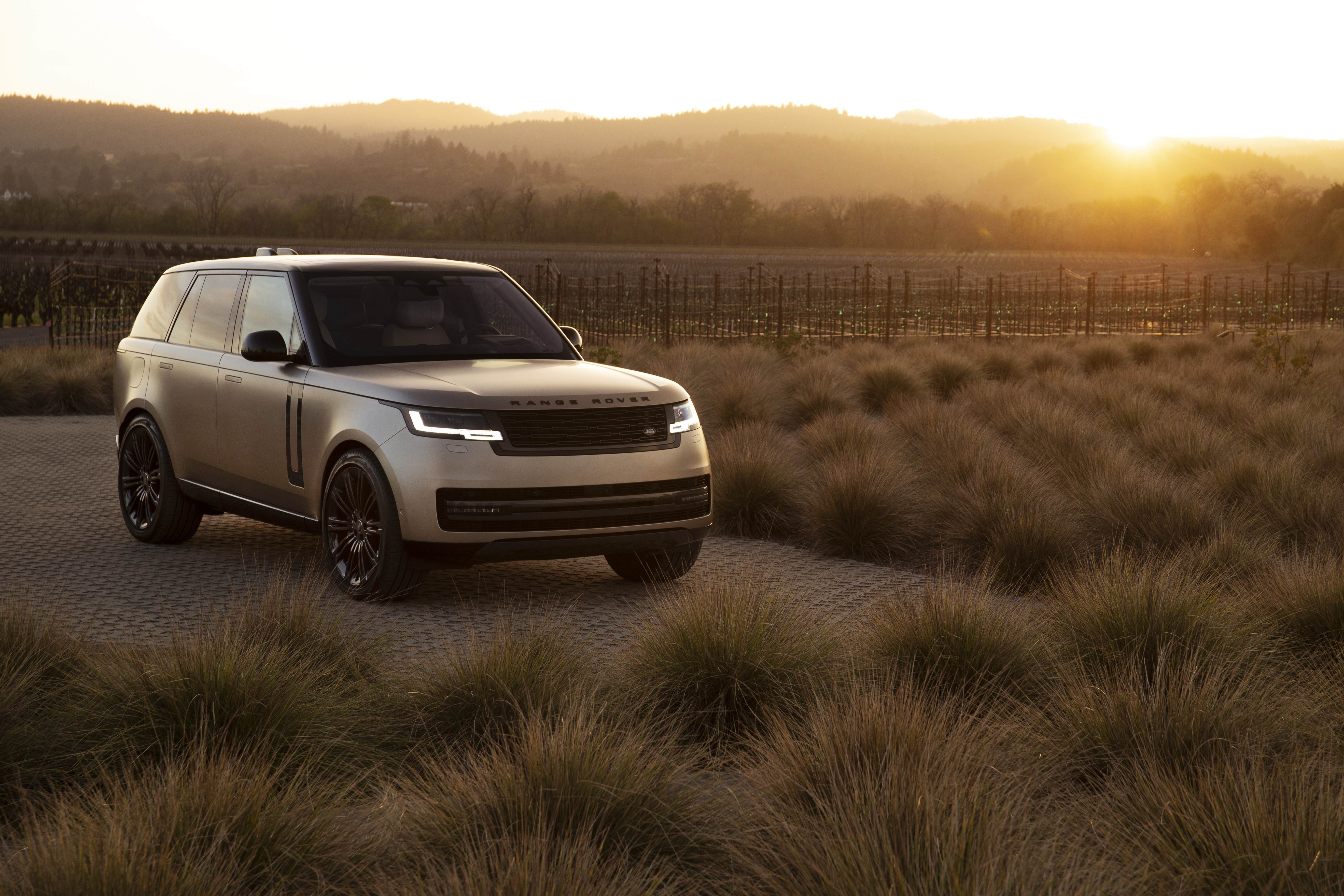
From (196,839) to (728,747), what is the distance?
1.94 metres

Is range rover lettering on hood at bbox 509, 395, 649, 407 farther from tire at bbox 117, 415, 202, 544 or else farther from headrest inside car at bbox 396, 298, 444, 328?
tire at bbox 117, 415, 202, 544

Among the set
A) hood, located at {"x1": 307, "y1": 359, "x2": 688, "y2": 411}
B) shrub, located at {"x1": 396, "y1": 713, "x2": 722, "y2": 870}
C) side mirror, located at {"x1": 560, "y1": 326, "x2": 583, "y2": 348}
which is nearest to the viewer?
shrub, located at {"x1": 396, "y1": 713, "x2": 722, "y2": 870}

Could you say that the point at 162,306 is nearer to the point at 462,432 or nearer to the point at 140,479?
the point at 140,479

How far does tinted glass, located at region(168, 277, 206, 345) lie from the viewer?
27.1 feet

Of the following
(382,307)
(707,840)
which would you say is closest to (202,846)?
(707,840)

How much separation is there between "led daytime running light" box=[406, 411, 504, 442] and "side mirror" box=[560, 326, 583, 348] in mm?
1804

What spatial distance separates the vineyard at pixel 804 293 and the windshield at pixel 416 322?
1552 cm

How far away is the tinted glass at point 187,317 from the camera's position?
8.27 meters

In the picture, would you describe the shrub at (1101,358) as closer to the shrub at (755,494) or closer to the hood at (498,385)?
the shrub at (755,494)

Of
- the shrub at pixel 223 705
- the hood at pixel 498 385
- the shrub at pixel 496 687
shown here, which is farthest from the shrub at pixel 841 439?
the shrub at pixel 223 705

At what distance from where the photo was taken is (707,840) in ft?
11.8

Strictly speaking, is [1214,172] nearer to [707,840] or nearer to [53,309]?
[53,309]

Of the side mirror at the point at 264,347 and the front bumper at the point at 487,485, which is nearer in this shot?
the front bumper at the point at 487,485

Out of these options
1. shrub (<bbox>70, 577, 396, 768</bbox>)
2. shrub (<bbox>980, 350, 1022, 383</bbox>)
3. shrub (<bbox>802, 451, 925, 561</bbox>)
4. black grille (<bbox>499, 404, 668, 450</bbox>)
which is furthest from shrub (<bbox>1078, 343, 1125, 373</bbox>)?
shrub (<bbox>70, 577, 396, 768</bbox>)
